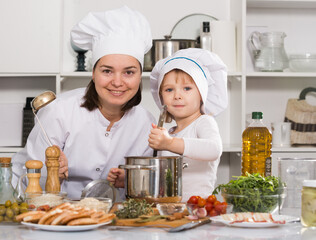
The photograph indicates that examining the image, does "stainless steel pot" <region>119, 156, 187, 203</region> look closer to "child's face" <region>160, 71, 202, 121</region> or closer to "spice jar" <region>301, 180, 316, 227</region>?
"spice jar" <region>301, 180, 316, 227</region>

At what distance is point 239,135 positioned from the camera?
3146mm

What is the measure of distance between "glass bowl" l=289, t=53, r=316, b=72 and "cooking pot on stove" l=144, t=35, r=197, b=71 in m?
0.64

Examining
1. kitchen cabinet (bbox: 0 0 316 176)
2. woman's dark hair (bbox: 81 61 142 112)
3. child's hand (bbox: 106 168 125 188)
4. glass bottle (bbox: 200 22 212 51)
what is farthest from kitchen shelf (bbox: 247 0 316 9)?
child's hand (bbox: 106 168 125 188)

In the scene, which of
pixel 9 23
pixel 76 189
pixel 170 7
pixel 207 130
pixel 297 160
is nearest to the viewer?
pixel 297 160

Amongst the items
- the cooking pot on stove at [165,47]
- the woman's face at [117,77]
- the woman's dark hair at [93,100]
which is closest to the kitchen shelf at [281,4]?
the cooking pot on stove at [165,47]

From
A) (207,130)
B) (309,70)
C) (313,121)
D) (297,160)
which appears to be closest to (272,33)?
(309,70)

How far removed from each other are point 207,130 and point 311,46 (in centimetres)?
191

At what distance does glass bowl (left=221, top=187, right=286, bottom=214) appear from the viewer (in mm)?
1386

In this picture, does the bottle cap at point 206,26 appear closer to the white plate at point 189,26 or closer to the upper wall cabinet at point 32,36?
the white plate at point 189,26

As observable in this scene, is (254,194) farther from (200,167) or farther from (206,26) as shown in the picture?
(206,26)

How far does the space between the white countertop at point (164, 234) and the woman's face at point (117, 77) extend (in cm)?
87

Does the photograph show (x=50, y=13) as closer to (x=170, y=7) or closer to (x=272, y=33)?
(x=170, y=7)

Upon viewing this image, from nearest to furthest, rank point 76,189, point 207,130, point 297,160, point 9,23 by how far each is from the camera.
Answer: point 297,160 < point 207,130 < point 76,189 < point 9,23

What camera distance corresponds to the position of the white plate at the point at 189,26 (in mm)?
3359
